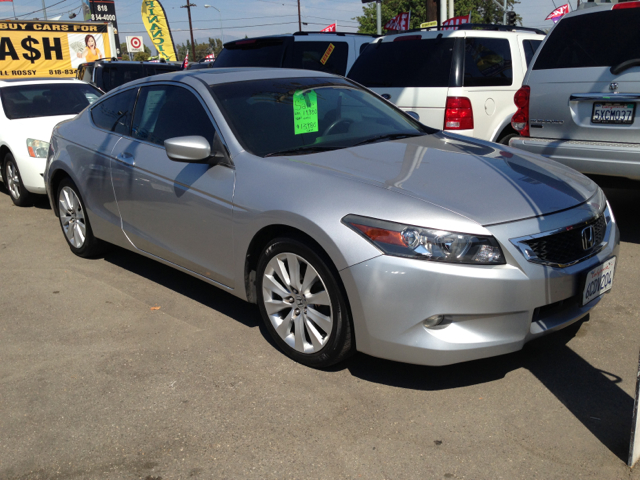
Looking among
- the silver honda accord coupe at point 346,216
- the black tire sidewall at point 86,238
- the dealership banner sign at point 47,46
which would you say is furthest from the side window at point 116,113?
the dealership banner sign at point 47,46

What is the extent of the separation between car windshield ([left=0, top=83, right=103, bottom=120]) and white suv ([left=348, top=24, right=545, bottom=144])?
3.98m

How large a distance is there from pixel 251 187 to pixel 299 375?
1099mm

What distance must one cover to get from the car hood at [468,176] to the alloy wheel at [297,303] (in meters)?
0.58

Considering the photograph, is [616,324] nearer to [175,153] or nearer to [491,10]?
[175,153]

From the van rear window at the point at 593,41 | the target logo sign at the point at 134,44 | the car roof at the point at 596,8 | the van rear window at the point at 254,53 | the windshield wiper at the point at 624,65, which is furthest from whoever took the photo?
the target logo sign at the point at 134,44

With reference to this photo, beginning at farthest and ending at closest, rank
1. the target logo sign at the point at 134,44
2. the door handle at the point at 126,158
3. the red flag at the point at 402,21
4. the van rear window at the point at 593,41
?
the target logo sign at the point at 134,44 → the red flag at the point at 402,21 → the van rear window at the point at 593,41 → the door handle at the point at 126,158

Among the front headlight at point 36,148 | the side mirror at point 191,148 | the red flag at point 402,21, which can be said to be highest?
the red flag at point 402,21

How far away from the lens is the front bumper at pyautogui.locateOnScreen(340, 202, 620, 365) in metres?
2.90

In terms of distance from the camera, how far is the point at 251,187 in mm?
3623

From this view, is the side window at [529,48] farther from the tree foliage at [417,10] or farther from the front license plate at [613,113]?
the tree foliage at [417,10]

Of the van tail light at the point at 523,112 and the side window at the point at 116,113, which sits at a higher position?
the side window at the point at 116,113

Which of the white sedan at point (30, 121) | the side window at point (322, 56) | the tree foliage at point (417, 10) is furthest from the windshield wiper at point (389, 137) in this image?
the tree foliage at point (417, 10)

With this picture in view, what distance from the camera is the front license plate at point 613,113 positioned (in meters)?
5.05

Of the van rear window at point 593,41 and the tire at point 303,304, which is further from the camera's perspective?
the van rear window at point 593,41
